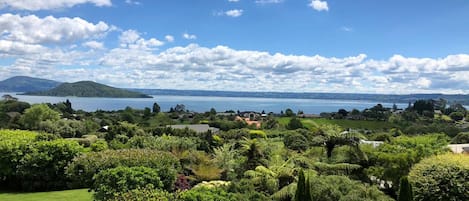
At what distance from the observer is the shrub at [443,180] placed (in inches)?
489

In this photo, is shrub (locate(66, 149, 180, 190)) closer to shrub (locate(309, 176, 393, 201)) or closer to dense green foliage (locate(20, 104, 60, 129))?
shrub (locate(309, 176, 393, 201))

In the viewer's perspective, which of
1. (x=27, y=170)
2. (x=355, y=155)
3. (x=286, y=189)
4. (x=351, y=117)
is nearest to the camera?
→ (x=286, y=189)

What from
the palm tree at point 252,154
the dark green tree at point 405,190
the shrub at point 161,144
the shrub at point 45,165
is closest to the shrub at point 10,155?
the shrub at point 45,165

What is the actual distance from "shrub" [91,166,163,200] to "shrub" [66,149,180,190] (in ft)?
4.41

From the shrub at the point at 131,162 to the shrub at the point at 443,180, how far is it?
730 cm

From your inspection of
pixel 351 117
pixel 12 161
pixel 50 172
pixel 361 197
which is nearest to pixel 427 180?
pixel 361 197

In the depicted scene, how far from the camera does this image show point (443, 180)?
1259 centimetres

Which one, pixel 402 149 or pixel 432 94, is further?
pixel 432 94

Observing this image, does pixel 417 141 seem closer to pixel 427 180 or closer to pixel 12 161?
pixel 427 180

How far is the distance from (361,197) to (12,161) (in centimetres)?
1245

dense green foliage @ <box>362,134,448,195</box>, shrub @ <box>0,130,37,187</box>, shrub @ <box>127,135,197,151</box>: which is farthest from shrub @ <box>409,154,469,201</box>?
shrub @ <box>0,130,37,187</box>

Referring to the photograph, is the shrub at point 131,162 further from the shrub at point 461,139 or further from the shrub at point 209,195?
the shrub at point 461,139

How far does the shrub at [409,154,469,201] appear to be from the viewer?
1243cm

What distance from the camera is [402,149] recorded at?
57.4 ft
